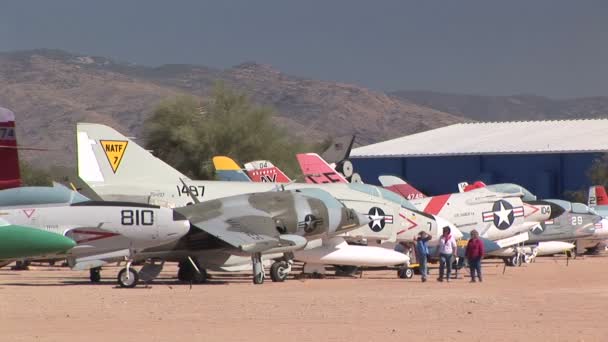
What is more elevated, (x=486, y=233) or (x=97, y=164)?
(x=97, y=164)

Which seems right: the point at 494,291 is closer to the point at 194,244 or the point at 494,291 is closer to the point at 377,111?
the point at 194,244

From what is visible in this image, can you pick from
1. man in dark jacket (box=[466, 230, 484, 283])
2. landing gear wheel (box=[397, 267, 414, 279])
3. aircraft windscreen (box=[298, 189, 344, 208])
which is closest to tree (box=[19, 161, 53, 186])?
aircraft windscreen (box=[298, 189, 344, 208])

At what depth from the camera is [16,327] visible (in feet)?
49.2

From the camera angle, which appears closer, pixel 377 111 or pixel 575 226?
pixel 575 226

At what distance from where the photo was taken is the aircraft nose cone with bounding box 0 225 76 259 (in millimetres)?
15391

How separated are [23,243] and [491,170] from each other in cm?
5657

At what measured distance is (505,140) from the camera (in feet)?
239

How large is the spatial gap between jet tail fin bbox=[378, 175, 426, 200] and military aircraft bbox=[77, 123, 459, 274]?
839cm

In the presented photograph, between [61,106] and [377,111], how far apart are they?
57196mm

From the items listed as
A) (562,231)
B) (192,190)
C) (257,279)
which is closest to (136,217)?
(257,279)

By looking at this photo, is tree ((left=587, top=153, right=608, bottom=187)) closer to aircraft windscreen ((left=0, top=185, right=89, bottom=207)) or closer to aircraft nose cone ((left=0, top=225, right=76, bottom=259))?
aircraft windscreen ((left=0, top=185, right=89, bottom=207))

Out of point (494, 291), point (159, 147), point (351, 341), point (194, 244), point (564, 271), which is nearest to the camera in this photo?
point (351, 341)

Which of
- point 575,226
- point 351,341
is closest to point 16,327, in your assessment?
point 351,341

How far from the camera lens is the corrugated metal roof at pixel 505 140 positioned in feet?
227
